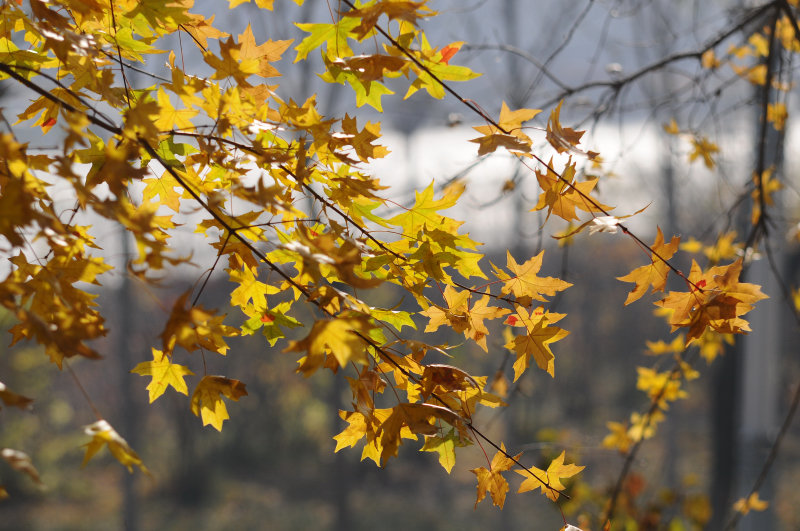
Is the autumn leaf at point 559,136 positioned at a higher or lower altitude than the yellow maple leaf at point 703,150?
lower

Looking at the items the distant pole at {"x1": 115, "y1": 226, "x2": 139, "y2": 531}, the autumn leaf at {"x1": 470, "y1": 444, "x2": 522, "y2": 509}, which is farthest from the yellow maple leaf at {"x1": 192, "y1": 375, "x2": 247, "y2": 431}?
the distant pole at {"x1": 115, "y1": 226, "x2": 139, "y2": 531}

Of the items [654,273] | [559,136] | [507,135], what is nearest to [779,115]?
[654,273]

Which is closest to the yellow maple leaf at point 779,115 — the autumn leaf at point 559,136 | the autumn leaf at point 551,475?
the autumn leaf at point 559,136

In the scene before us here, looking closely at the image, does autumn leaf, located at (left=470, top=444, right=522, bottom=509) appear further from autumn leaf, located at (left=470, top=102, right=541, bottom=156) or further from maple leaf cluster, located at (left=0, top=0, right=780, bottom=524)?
autumn leaf, located at (left=470, top=102, right=541, bottom=156)

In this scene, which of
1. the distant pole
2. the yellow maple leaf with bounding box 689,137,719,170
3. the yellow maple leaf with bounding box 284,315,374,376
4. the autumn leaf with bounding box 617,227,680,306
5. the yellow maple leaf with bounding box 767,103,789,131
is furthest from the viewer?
the distant pole

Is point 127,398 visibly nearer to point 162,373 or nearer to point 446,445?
point 162,373

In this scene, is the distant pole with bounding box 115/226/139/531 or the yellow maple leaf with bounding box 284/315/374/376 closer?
the yellow maple leaf with bounding box 284/315/374/376

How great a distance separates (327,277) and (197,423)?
653 centimetres

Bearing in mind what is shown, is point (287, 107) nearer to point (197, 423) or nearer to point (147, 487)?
point (197, 423)

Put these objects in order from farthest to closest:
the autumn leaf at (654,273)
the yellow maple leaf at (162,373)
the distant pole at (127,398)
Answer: the distant pole at (127,398) < the yellow maple leaf at (162,373) < the autumn leaf at (654,273)

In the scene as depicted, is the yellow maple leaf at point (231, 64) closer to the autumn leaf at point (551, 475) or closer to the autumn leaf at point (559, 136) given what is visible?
the autumn leaf at point (559, 136)

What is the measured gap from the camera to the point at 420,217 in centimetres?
114

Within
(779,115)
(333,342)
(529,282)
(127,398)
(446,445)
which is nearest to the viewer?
(333,342)

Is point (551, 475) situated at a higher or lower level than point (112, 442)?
lower
